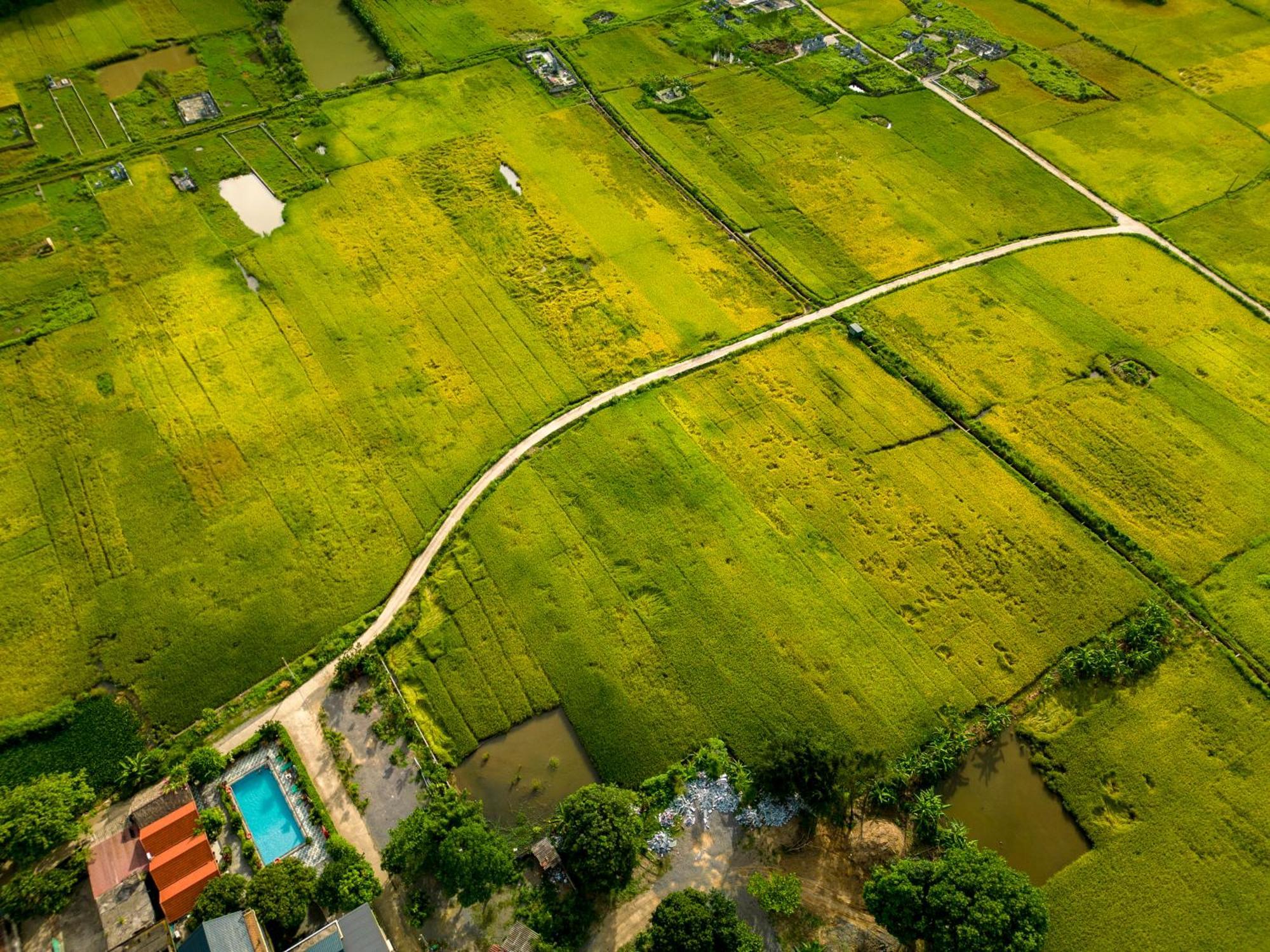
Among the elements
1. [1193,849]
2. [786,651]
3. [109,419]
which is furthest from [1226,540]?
[109,419]

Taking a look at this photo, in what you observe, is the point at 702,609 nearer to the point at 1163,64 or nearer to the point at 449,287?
the point at 449,287

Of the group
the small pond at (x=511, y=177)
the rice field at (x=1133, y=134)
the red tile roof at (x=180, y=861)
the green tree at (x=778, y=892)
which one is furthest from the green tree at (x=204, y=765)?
the rice field at (x=1133, y=134)

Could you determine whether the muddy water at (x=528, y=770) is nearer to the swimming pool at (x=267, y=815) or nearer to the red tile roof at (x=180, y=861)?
the swimming pool at (x=267, y=815)

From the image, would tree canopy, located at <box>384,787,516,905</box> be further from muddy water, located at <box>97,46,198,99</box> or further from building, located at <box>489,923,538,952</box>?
muddy water, located at <box>97,46,198,99</box>

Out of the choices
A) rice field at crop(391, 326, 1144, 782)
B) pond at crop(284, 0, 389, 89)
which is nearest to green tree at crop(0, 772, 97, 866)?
rice field at crop(391, 326, 1144, 782)

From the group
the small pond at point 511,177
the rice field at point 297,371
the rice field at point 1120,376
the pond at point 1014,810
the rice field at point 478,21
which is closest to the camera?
the pond at point 1014,810

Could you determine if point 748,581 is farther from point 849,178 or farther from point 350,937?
point 849,178
